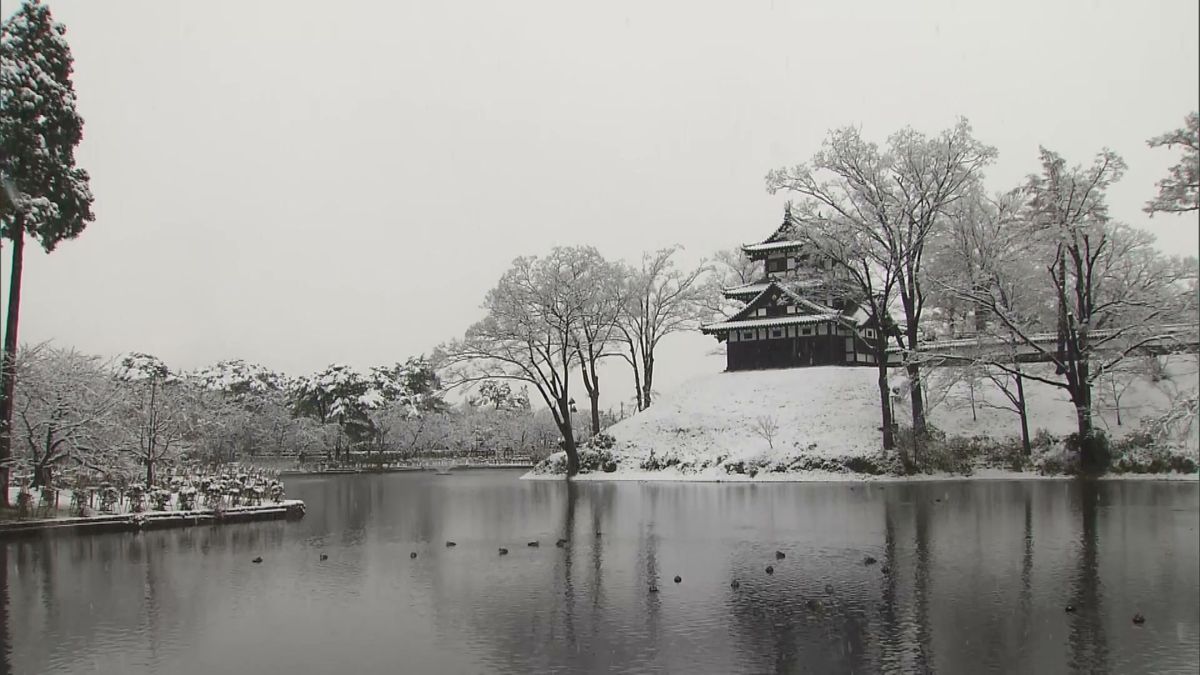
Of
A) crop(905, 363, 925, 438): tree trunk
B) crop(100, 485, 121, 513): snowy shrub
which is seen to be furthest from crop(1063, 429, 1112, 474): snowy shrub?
crop(100, 485, 121, 513): snowy shrub

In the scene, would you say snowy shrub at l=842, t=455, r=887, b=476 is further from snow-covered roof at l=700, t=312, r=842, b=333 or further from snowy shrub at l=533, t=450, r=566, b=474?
snowy shrub at l=533, t=450, r=566, b=474

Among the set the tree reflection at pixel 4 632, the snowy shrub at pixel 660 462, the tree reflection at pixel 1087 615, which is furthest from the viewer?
the snowy shrub at pixel 660 462

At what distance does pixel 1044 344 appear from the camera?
144ft

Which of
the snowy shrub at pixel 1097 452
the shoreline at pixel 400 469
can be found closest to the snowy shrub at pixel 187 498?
the snowy shrub at pixel 1097 452

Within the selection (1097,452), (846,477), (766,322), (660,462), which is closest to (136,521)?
(660,462)

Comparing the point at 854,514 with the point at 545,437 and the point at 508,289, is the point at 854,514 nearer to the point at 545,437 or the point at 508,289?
the point at 508,289

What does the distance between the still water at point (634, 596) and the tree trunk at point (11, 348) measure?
5680 millimetres

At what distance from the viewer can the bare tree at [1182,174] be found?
20.0m

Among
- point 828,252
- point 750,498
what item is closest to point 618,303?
point 828,252

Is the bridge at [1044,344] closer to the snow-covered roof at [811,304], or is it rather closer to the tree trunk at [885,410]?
the tree trunk at [885,410]

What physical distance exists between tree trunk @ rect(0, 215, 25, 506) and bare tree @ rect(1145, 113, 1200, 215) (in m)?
32.6

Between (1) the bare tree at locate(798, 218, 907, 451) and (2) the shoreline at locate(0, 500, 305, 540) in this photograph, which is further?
(1) the bare tree at locate(798, 218, 907, 451)

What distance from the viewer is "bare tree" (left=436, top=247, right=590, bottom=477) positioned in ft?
166

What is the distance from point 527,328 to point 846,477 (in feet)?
66.4
